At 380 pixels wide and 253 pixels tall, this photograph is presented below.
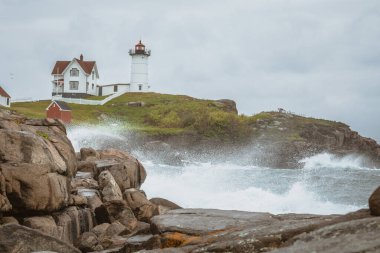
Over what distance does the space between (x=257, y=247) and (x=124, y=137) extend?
66.9m

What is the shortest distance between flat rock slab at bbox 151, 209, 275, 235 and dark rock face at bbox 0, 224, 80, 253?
230 centimetres

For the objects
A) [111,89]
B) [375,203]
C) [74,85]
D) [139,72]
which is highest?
[139,72]

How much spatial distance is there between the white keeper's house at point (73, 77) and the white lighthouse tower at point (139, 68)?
319 inches

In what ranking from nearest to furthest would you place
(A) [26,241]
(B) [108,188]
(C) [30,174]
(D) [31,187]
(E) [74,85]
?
(A) [26,241] < (D) [31,187] < (C) [30,174] < (B) [108,188] < (E) [74,85]

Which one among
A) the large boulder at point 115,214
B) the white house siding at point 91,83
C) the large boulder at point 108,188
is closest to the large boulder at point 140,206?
the large boulder at point 108,188

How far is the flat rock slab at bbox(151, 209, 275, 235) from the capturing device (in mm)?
9609

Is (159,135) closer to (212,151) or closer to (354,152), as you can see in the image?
(212,151)

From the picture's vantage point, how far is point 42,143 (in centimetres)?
1781

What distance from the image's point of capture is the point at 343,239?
6039 mm

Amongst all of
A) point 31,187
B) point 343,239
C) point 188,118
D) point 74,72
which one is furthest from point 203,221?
point 74,72

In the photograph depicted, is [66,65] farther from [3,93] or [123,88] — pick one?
[3,93]

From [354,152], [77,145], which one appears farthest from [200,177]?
[354,152]

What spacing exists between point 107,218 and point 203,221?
379 inches

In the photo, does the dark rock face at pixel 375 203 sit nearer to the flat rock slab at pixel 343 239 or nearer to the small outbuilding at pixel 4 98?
the flat rock slab at pixel 343 239
